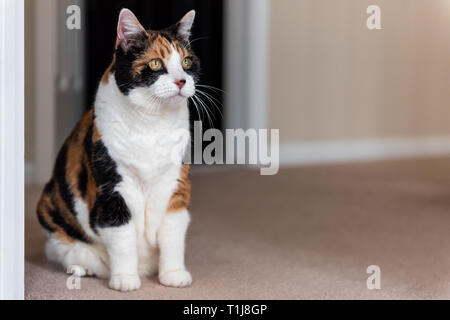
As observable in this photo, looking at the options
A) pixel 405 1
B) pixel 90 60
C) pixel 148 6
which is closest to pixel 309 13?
pixel 405 1

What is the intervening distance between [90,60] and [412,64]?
2.02m

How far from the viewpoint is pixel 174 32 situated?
1.40 m

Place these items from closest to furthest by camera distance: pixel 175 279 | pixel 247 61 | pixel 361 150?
pixel 175 279 → pixel 247 61 → pixel 361 150

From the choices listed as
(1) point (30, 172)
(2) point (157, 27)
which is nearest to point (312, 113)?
(2) point (157, 27)

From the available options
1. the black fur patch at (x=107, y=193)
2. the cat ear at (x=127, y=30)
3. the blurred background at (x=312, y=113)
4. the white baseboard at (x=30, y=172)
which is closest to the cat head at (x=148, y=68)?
the cat ear at (x=127, y=30)

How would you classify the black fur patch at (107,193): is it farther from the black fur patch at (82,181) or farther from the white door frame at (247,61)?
the white door frame at (247,61)

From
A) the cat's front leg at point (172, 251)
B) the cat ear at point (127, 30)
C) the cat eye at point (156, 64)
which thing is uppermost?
the cat ear at point (127, 30)

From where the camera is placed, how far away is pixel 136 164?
137 centimetres

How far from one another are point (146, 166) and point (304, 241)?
715 mm

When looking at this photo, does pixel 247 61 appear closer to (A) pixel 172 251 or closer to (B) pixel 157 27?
(B) pixel 157 27

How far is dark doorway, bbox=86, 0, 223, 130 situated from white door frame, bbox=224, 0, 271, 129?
2.2 inches

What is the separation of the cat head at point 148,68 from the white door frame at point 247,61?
229 centimetres

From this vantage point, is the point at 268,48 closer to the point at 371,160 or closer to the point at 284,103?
the point at 284,103

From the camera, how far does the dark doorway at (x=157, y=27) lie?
3193 mm
